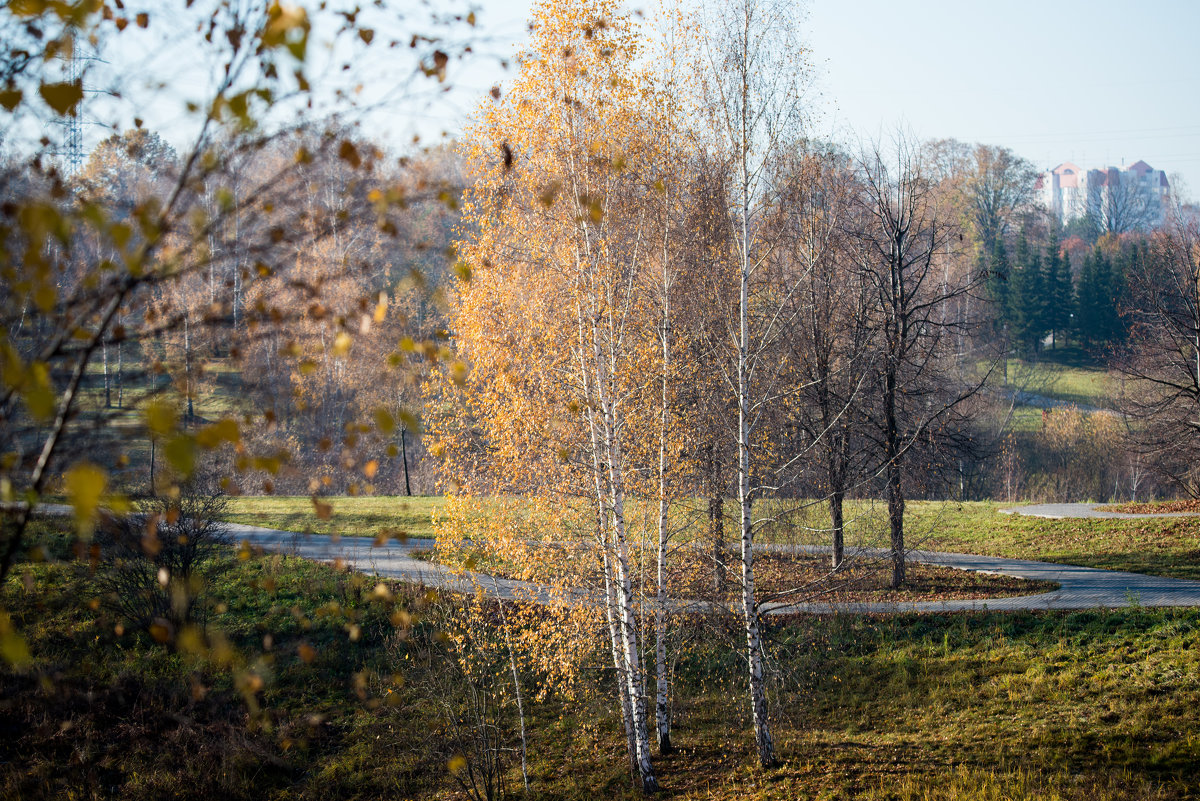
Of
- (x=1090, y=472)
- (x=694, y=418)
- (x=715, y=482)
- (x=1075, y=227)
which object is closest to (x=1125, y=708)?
(x=715, y=482)

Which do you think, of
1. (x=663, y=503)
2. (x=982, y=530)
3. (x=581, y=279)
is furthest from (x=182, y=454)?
(x=982, y=530)

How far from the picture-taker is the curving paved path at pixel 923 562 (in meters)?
11.2

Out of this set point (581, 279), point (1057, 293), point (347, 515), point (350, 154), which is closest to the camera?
point (350, 154)

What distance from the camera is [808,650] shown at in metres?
11.3

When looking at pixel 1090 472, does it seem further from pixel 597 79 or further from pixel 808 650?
pixel 597 79

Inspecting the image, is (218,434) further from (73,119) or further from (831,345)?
(831,345)

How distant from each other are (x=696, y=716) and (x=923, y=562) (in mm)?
7083

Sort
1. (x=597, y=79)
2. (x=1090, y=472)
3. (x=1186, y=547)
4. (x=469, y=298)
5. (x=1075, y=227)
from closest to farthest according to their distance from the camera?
(x=597, y=79), (x=469, y=298), (x=1186, y=547), (x=1090, y=472), (x=1075, y=227)

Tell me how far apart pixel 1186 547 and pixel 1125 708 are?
8.27m

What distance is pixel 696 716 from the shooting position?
1011 cm

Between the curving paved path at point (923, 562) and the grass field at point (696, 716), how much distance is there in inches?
22.3

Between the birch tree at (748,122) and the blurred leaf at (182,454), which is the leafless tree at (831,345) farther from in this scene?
the blurred leaf at (182,454)

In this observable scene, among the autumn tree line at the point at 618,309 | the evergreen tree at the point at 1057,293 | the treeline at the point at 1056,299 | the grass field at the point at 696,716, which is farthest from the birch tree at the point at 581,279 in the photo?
the evergreen tree at the point at 1057,293

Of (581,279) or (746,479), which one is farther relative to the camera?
(581,279)
